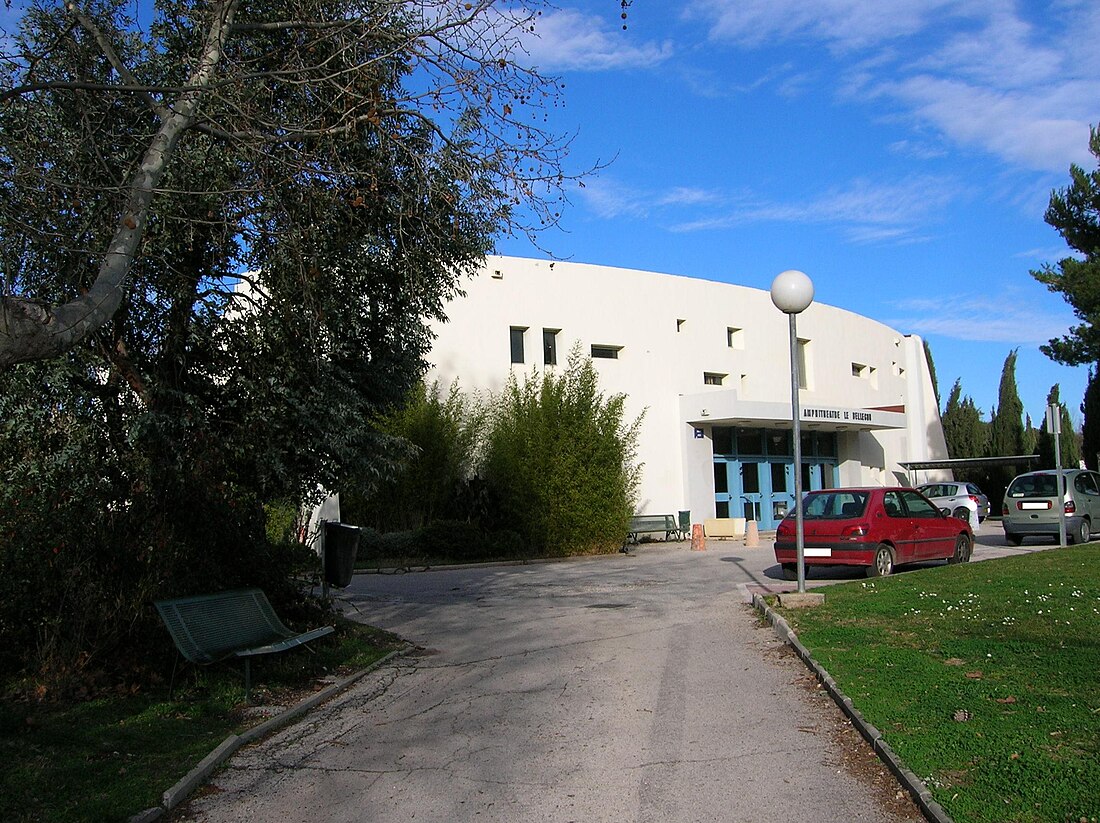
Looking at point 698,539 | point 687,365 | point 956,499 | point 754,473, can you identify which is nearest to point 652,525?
point 698,539

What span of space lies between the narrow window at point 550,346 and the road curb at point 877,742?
69.4 feet

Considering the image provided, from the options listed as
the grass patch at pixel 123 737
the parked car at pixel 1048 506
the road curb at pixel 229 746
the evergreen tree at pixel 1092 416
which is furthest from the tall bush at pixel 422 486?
the evergreen tree at pixel 1092 416

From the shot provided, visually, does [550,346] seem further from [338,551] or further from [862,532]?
[338,551]

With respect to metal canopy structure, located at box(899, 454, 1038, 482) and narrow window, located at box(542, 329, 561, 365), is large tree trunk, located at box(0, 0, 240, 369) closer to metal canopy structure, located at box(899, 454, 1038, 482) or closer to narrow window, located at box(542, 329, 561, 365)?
narrow window, located at box(542, 329, 561, 365)

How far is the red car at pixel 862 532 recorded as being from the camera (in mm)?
15258

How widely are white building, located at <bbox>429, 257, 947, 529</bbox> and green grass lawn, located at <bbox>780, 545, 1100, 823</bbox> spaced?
1807 centimetres

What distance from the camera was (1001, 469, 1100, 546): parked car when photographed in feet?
70.9

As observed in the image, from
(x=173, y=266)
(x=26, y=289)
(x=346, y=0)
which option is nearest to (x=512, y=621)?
(x=173, y=266)

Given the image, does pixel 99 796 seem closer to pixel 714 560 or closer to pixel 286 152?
pixel 286 152

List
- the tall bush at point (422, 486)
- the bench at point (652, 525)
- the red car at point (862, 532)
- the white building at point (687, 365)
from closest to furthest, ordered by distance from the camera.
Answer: the red car at point (862, 532), the tall bush at point (422, 486), the bench at point (652, 525), the white building at point (687, 365)

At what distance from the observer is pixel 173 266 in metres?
10.0

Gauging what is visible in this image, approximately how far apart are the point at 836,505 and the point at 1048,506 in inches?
343

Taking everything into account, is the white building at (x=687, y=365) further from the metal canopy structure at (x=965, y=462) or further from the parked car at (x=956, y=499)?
the parked car at (x=956, y=499)

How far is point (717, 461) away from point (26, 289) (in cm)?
2725
